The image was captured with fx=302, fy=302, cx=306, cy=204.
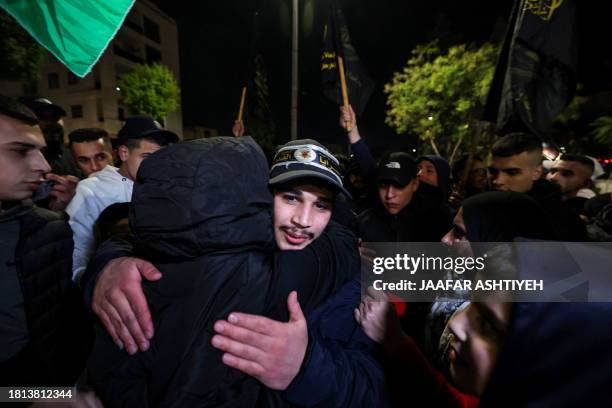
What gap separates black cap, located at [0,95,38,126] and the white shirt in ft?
2.79

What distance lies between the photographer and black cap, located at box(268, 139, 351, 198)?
189 centimetres

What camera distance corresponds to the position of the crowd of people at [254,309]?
2.33 ft

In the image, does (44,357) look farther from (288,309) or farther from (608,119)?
(608,119)

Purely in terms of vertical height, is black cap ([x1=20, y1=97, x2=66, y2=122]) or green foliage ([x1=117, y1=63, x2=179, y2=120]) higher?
green foliage ([x1=117, y1=63, x2=179, y2=120])

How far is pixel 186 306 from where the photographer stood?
40.0 inches

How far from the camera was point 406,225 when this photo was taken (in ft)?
12.1

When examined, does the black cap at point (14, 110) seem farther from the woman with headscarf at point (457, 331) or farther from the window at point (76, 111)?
the window at point (76, 111)

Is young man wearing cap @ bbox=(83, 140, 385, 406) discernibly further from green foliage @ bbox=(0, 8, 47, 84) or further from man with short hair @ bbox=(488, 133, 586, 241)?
green foliage @ bbox=(0, 8, 47, 84)

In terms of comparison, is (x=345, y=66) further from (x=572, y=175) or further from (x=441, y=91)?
(x=441, y=91)

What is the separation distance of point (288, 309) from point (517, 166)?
3.19 meters

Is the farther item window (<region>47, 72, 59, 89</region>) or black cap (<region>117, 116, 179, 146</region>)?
window (<region>47, 72, 59, 89</region>)

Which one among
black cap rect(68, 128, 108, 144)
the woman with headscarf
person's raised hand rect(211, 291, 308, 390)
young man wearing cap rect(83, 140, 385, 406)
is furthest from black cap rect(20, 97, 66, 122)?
the woman with headscarf

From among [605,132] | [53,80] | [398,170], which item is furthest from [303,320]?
[53,80]

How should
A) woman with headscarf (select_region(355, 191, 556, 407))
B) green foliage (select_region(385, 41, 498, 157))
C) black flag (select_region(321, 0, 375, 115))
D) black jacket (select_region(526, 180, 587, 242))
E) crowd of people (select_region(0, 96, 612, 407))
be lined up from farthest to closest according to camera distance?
green foliage (select_region(385, 41, 498, 157))
black flag (select_region(321, 0, 375, 115))
black jacket (select_region(526, 180, 587, 242))
woman with headscarf (select_region(355, 191, 556, 407))
crowd of people (select_region(0, 96, 612, 407))
